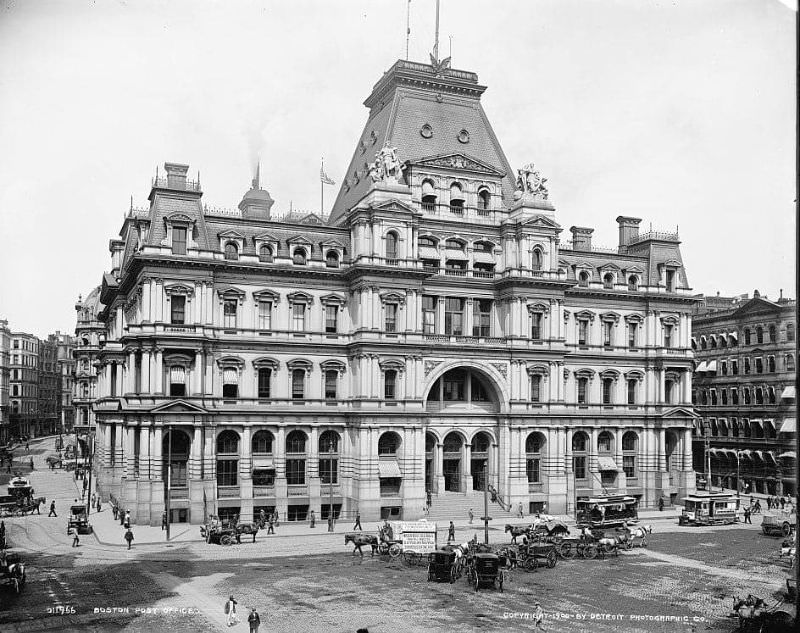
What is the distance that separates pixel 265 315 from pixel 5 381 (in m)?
71.9

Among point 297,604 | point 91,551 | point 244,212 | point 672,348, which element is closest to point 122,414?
point 91,551

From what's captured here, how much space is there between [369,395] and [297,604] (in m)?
26.6

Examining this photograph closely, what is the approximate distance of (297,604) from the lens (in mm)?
35219

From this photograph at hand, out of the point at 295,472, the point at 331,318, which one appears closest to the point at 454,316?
the point at 331,318

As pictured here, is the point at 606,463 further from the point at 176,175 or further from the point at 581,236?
the point at 176,175

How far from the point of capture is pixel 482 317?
66.4 m

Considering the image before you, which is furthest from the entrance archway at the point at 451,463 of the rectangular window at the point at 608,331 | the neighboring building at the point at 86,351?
the neighboring building at the point at 86,351

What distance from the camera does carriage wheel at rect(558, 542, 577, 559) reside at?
4741cm

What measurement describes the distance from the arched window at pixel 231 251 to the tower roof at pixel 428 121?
35.6 ft

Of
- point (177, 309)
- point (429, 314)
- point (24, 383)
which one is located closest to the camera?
point (177, 309)

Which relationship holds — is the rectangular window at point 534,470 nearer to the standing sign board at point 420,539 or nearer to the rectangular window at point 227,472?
the rectangular window at point 227,472

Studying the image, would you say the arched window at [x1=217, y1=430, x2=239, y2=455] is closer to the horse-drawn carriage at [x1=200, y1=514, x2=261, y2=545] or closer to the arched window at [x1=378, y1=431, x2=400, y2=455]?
the horse-drawn carriage at [x1=200, y1=514, x2=261, y2=545]

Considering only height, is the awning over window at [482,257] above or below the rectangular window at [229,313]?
above

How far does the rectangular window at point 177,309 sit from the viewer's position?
58.2 m
